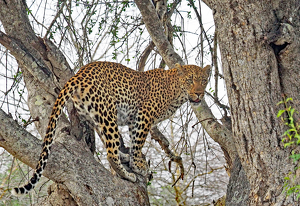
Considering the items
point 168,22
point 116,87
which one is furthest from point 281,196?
point 168,22

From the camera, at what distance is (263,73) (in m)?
2.88

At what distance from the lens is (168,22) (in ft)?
20.3

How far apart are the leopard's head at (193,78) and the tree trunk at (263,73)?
6.99 ft

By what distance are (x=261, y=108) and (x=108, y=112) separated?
1959 millimetres

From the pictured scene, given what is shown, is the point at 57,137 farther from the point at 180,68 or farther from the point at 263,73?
the point at 263,73

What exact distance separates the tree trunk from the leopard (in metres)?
1.78

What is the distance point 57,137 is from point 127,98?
890mm

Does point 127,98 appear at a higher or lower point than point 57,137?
higher

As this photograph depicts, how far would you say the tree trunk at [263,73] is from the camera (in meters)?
2.86

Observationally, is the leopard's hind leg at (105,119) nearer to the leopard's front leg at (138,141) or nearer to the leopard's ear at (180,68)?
the leopard's front leg at (138,141)

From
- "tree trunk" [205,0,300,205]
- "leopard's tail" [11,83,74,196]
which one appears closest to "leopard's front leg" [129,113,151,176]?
"leopard's tail" [11,83,74,196]

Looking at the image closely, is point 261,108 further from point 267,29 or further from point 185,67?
point 185,67

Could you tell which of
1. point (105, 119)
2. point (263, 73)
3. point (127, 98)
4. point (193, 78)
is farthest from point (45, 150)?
A: point (193, 78)

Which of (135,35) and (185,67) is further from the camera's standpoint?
(135,35)
